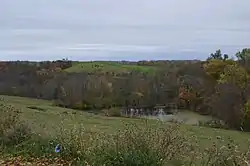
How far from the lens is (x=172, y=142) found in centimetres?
782

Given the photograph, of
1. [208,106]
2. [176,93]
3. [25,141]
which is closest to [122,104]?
[176,93]

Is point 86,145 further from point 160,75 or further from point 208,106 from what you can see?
point 160,75

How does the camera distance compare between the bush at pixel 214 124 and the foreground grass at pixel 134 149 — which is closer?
the foreground grass at pixel 134 149

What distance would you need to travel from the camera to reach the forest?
2144 inches

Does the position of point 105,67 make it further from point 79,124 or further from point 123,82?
point 79,124

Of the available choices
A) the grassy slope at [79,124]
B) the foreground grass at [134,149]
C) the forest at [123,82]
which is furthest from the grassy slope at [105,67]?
the foreground grass at [134,149]

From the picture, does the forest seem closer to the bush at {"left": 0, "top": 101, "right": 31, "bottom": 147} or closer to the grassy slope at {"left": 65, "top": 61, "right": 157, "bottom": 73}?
the grassy slope at {"left": 65, "top": 61, "right": 157, "bottom": 73}

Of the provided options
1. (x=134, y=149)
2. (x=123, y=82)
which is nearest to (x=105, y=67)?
(x=123, y=82)

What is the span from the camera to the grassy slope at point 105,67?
64375 millimetres

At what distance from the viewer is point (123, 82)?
190ft

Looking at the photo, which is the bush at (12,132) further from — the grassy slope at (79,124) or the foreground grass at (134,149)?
the foreground grass at (134,149)

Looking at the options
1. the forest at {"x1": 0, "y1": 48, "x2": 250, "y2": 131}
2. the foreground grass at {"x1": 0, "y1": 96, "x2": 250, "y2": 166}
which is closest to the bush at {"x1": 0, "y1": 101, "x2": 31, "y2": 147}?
the foreground grass at {"x1": 0, "y1": 96, "x2": 250, "y2": 166}

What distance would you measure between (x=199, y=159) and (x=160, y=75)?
177 ft

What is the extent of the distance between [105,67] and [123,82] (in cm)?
901
